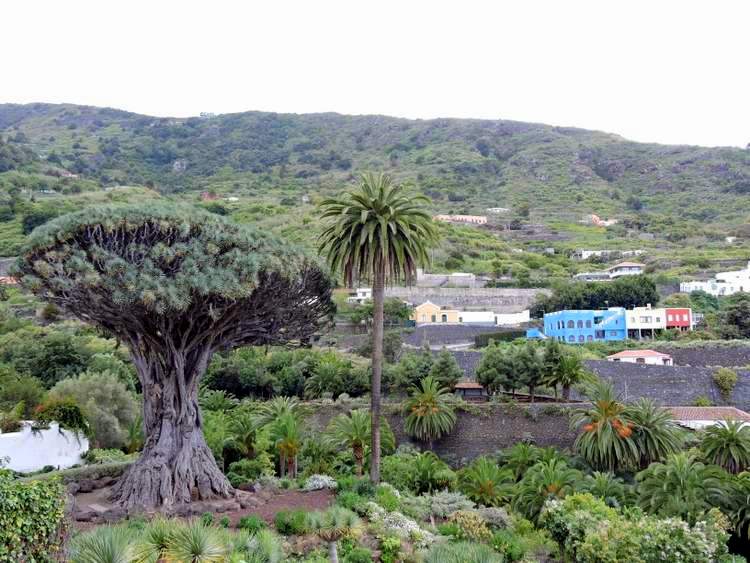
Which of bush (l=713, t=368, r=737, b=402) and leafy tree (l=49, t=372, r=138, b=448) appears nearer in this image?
leafy tree (l=49, t=372, r=138, b=448)

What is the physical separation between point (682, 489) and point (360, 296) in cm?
5338

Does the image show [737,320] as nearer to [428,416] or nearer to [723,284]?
[723,284]

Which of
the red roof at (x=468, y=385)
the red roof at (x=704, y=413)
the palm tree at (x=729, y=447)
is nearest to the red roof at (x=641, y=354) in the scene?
the red roof at (x=468, y=385)

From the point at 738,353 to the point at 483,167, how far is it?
339ft

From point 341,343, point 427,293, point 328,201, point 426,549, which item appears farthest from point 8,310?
point 426,549

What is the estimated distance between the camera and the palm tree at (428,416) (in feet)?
102

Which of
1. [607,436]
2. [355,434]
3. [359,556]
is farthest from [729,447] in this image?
[359,556]

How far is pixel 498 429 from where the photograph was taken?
105 feet

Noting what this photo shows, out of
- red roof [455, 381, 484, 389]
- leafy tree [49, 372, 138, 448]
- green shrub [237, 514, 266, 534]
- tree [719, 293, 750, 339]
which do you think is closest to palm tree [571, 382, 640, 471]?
red roof [455, 381, 484, 389]

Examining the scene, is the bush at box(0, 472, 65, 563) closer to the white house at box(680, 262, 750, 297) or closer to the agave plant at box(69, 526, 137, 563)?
the agave plant at box(69, 526, 137, 563)

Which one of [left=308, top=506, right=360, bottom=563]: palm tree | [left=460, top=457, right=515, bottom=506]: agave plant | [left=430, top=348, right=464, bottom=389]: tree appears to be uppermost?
[left=430, top=348, right=464, bottom=389]: tree

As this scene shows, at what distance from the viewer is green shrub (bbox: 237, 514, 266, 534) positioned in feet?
52.7

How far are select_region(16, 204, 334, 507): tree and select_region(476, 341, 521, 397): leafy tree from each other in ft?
55.2

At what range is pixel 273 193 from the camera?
128 metres
